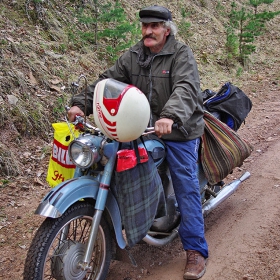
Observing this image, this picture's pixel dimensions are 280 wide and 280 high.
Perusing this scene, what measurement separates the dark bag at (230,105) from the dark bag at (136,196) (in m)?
1.40

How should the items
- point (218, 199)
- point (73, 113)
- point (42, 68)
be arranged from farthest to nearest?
point (42, 68)
point (218, 199)
point (73, 113)

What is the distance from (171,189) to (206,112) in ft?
2.86

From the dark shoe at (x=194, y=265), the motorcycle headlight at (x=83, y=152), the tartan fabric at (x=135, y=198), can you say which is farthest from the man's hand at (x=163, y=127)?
the dark shoe at (x=194, y=265)

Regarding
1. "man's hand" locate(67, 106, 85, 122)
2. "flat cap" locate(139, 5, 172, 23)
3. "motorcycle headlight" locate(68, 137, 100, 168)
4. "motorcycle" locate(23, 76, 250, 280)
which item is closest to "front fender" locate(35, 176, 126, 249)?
"motorcycle" locate(23, 76, 250, 280)

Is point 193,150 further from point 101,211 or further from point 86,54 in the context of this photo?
point 86,54

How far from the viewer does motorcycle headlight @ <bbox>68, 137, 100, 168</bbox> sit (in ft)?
8.90

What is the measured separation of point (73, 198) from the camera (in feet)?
8.78

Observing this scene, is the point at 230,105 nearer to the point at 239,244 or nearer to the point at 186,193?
the point at 186,193

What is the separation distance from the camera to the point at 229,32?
12.8 metres

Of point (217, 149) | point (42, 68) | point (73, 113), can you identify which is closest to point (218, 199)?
point (217, 149)

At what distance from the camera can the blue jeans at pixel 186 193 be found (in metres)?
3.29

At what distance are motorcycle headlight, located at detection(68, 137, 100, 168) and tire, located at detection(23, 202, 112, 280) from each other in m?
0.30

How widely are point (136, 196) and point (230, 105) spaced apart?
68.2 inches

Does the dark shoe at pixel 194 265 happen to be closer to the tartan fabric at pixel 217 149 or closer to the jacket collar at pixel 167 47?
the tartan fabric at pixel 217 149
